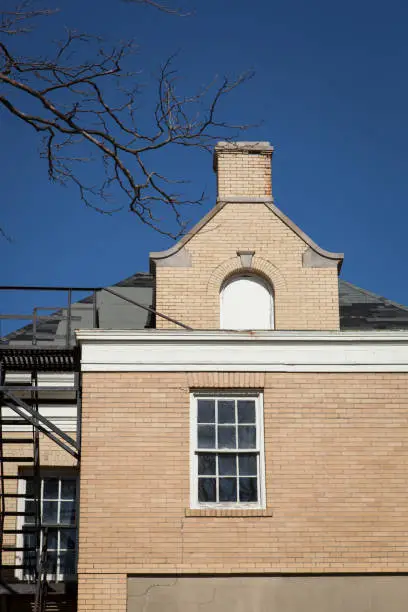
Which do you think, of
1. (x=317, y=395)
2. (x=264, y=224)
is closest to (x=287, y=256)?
(x=264, y=224)

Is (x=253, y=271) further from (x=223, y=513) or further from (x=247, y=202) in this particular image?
(x=223, y=513)

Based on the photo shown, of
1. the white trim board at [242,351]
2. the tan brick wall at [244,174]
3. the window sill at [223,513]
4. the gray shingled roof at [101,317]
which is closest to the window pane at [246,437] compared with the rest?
the white trim board at [242,351]

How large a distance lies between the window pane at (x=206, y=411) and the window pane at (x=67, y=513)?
16.8ft

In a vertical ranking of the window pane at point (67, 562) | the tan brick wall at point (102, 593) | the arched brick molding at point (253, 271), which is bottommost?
the tan brick wall at point (102, 593)

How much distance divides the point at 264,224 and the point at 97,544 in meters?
6.59

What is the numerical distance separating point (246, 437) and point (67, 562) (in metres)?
5.62

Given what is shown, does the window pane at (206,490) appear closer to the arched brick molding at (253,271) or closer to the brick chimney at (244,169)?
the arched brick molding at (253,271)

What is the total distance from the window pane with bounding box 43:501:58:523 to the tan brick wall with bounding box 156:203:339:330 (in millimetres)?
5308

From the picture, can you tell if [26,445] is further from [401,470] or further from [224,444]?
[401,470]

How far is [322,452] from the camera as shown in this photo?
1664 cm

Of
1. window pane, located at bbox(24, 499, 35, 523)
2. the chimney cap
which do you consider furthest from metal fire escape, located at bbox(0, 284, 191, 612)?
the chimney cap

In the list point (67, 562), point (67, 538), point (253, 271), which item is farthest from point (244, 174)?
point (67, 562)

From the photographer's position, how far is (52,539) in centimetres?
2017

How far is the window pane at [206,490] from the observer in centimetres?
1638
